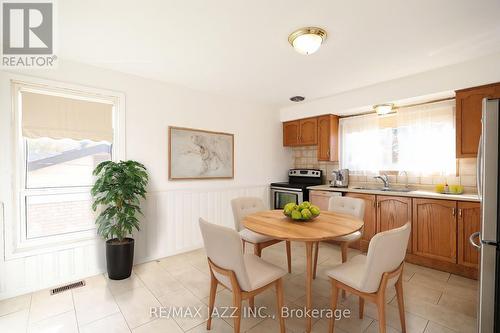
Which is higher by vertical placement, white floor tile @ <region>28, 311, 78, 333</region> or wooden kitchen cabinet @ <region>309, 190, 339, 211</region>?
wooden kitchen cabinet @ <region>309, 190, 339, 211</region>

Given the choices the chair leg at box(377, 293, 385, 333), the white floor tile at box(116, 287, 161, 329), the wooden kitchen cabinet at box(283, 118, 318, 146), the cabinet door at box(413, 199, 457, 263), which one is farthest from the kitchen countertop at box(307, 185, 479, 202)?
the white floor tile at box(116, 287, 161, 329)

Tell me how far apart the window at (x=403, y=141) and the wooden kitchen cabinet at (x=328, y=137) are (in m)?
0.15

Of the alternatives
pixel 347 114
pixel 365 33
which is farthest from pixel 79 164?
pixel 347 114

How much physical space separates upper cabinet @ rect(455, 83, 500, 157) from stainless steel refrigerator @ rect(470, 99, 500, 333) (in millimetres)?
1572

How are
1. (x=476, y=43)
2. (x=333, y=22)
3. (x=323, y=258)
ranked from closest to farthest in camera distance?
(x=333, y=22), (x=476, y=43), (x=323, y=258)

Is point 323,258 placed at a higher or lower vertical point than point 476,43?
lower

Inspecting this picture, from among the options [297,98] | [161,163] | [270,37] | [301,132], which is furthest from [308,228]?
[301,132]

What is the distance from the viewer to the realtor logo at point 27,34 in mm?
1674

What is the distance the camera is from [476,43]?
2123 mm

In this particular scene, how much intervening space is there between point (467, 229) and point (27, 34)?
15.4 feet

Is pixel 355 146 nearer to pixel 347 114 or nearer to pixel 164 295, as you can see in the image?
pixel 347 114

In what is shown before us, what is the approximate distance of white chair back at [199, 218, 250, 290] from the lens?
4.66 feet

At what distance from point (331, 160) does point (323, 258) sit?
168 cm

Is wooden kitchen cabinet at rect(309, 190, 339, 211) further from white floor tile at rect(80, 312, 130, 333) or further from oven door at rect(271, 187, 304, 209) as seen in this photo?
white floor tile at rect(80, 312, 130, 333)
